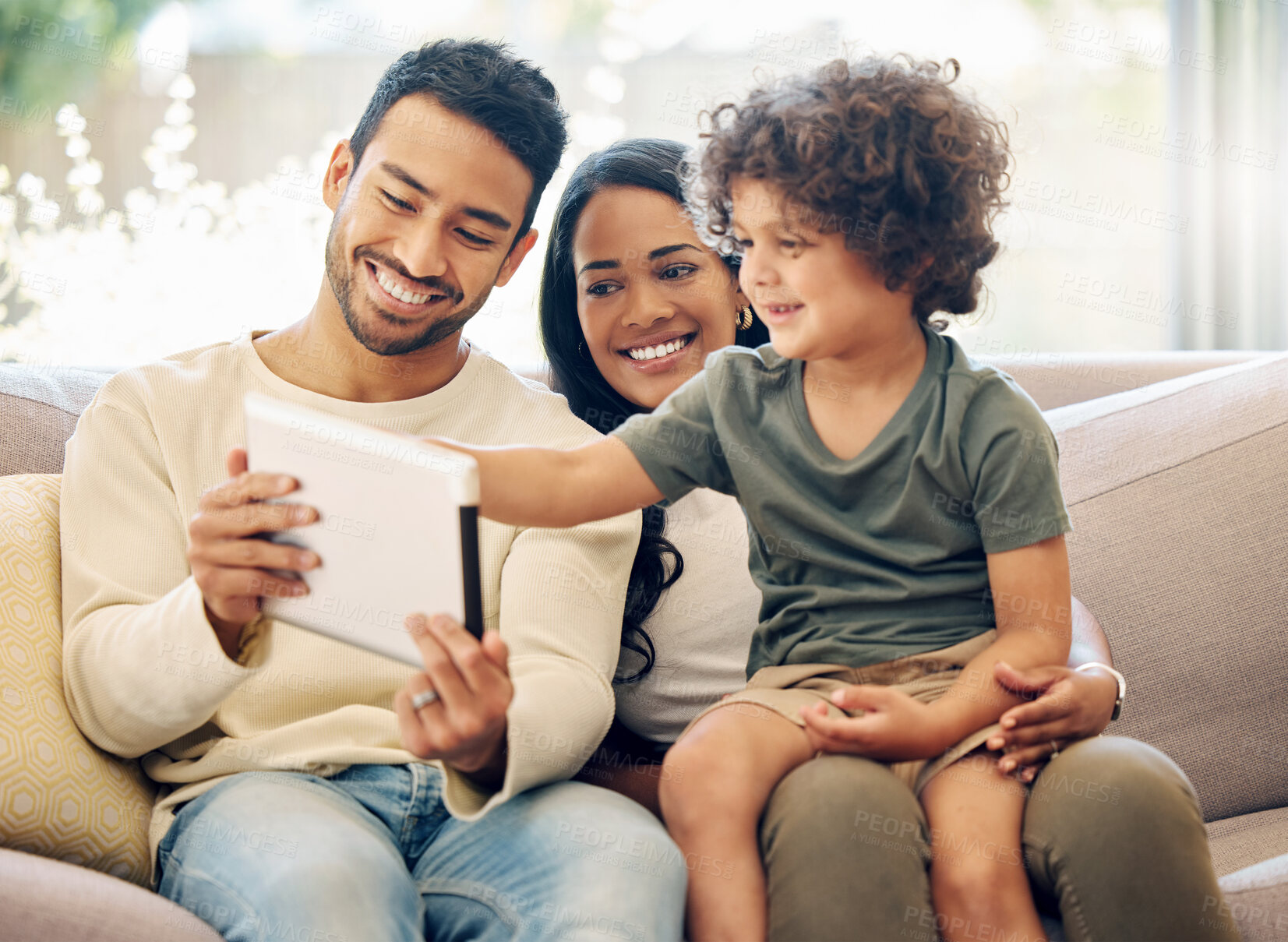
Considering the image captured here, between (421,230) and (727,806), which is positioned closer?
(727,806)

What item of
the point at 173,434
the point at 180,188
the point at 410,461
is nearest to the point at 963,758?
the point at 410,461

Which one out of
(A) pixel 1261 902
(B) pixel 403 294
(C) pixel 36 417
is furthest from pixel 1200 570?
(C) pixel 36 417

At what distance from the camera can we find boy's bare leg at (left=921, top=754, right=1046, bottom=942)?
0.97 metres

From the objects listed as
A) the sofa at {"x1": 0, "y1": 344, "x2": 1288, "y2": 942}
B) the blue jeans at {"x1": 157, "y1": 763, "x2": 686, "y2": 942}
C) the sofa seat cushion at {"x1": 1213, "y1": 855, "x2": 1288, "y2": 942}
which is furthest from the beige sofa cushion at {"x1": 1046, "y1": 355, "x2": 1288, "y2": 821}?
the blue jeans at {"x1": 157, "y1": 763, "x2": 686, "y2": 942}

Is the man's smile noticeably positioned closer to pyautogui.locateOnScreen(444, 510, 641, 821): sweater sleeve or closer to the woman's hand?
pyautogui.locateOnScreen(444, 510, 641, 821): sweater sleeve

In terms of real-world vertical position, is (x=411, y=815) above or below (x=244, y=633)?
below

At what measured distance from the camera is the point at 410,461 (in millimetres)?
902

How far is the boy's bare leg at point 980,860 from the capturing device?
0.97 metres

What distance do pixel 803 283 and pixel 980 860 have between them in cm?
57

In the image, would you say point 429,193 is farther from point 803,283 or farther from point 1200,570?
point 1200,570

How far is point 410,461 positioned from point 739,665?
0.70 m

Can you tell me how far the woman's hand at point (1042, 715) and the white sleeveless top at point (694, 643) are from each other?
47cm

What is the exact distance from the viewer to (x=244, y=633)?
1.10 meters

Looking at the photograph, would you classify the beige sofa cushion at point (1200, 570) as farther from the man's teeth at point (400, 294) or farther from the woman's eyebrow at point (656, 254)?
the man's teeth at point (400, 294)
